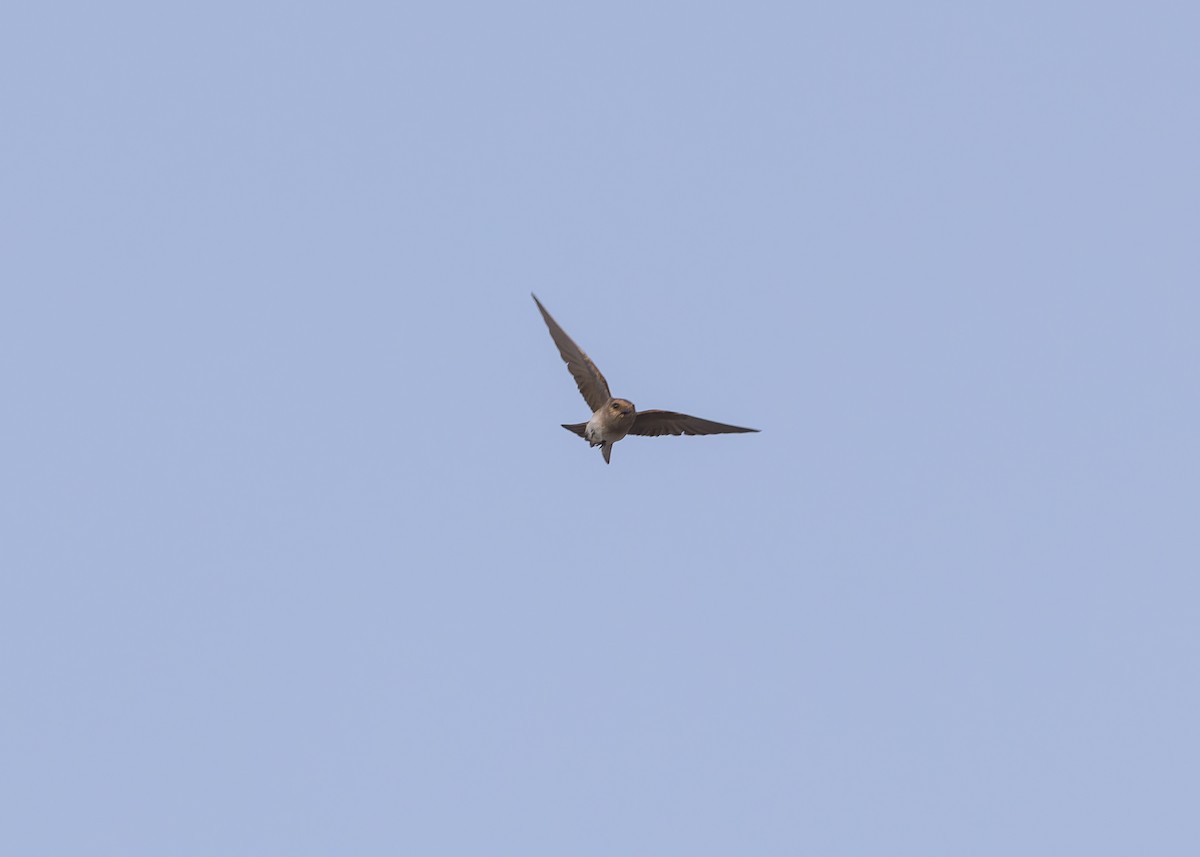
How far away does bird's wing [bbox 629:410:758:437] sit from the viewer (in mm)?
53281

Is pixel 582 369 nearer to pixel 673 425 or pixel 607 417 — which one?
pixel 607 417

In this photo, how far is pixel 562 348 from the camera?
52.0 m

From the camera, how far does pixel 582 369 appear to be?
52219 millimetres

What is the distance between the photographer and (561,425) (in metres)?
53.4

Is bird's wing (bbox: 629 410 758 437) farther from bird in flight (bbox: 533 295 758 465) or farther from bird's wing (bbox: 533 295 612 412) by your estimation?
bird's wing (bbox: 533 295 612 412)

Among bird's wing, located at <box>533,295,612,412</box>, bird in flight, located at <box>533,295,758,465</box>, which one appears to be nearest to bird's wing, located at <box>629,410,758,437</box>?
bird in flight, located at <box>533,295,758,465</box>

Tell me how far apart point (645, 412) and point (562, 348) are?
2.75 m

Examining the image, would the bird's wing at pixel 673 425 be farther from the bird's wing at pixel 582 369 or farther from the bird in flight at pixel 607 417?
the bird's wing at pixel 582 369

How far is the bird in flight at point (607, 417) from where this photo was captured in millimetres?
51656

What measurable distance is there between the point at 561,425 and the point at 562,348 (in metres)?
2.32

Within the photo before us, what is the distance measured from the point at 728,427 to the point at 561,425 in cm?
425

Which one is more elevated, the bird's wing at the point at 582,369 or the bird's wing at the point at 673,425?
the bird's wing at the point at 582,369

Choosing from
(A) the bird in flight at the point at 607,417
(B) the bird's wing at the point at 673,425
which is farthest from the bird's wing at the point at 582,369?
(B) the bird's wing at the point at 673,425

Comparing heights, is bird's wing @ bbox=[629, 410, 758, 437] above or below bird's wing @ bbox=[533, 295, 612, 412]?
below
